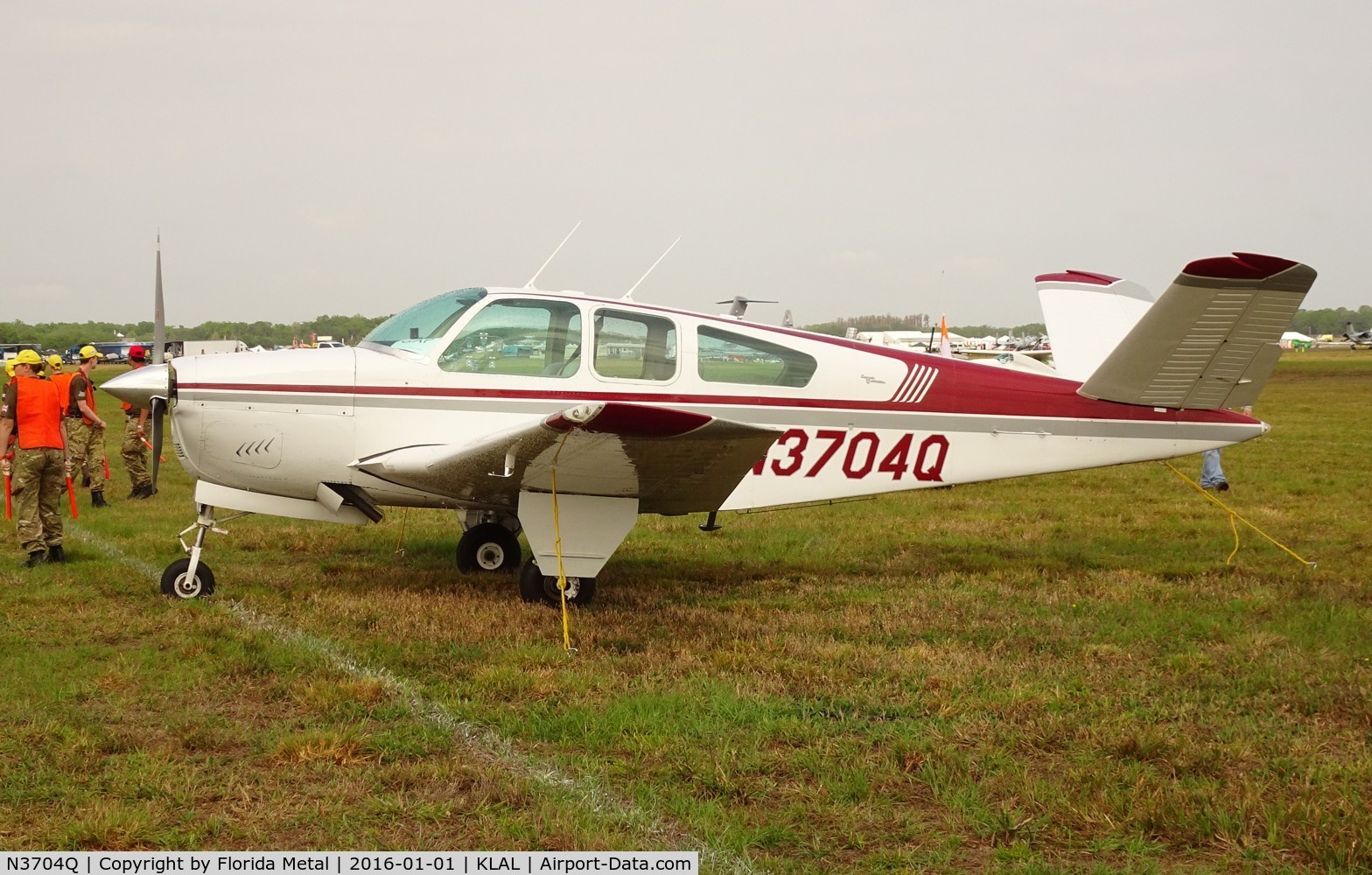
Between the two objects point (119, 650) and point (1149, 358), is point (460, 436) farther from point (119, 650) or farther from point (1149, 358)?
point (1149, 358)

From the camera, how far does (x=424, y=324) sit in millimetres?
7516

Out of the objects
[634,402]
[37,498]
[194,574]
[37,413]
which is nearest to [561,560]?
[634,402]

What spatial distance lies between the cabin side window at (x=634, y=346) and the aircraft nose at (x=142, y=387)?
279 cm

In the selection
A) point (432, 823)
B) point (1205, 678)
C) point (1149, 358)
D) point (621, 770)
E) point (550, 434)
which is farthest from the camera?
point (1149, 358)

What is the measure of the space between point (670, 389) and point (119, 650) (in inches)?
146

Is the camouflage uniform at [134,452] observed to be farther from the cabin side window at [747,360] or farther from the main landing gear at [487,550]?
the cabin side window at [747,360]

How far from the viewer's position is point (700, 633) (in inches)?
255

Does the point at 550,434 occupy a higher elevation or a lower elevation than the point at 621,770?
higher

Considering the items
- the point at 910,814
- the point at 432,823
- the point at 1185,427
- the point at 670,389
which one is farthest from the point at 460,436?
the point at 1185,427

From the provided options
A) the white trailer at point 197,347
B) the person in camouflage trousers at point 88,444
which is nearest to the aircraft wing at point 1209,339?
the white trailer at point 197,347

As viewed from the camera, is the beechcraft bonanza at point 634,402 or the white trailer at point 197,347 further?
the white trailer at point 197,347

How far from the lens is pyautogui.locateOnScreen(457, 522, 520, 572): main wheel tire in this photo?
27.9 feet

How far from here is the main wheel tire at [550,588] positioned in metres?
7.12

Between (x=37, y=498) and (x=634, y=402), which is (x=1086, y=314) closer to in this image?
(x=634, y=402)
